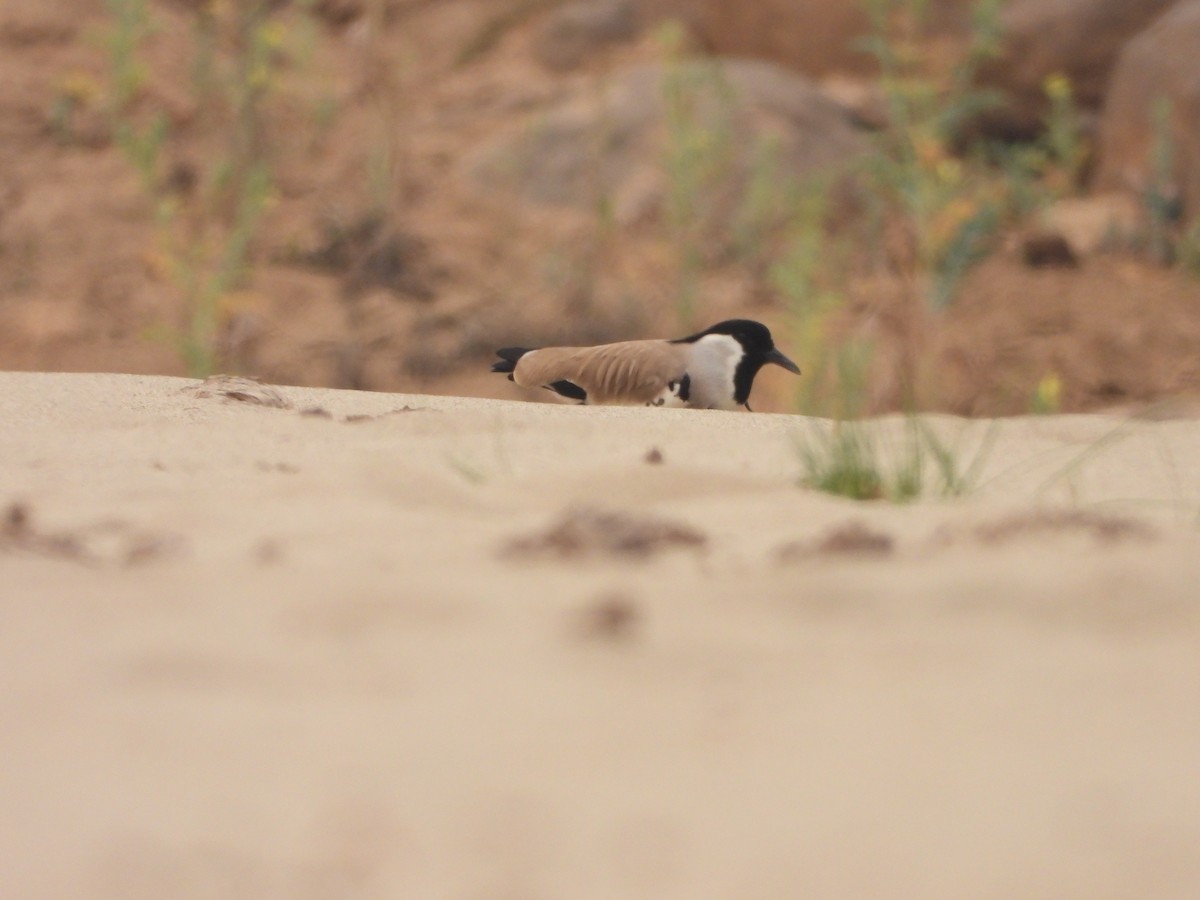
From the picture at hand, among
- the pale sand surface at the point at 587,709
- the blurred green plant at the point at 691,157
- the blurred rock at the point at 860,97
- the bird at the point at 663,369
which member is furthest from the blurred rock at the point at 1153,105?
the pale sand surface at the point at 587,709

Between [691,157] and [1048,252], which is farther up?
[691,157]

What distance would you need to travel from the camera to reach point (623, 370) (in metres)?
4.62

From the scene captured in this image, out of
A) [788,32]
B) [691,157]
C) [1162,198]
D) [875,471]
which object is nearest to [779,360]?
[691,157]

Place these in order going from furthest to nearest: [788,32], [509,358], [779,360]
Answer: [788,32]
[509,358]
[779,360]

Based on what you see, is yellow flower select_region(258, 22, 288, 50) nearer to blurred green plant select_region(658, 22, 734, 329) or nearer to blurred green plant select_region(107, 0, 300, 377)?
blurred green plant select_region(107, 0, 300, 377)

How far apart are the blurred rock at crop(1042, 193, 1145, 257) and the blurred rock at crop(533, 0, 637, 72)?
329 centimetres

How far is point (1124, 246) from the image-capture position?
7664mm

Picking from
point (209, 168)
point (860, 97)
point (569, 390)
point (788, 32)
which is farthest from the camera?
point (788, 32)

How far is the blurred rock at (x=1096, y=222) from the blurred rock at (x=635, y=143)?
4.11 feet

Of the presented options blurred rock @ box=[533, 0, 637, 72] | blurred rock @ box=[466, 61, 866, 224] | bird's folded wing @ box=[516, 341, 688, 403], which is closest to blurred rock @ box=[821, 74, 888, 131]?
blurred rock @ box=[466, 61, 866, 224]

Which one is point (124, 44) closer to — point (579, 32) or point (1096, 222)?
point (579, 32)

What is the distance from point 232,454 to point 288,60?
25.7ft

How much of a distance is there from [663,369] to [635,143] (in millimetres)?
4223

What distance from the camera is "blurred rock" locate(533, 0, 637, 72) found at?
9.96 metres
